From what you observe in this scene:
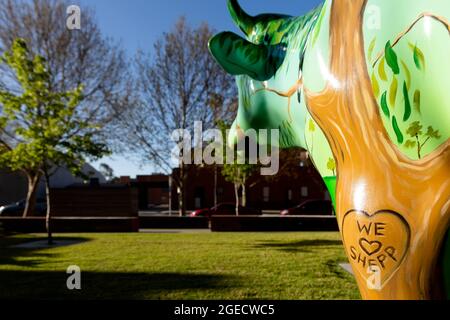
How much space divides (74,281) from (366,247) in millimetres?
6017

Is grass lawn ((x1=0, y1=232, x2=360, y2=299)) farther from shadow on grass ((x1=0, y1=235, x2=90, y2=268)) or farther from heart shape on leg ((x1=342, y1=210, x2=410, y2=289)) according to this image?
heart shape on leg ((x1=342, y1=210, x2=410, y2=289))

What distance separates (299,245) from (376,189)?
33.5 feet

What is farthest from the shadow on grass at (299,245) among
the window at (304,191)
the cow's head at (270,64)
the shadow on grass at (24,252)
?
the window at (304,191)

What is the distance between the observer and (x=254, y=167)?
2302cm

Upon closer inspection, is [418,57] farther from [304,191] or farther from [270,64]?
[304,191]

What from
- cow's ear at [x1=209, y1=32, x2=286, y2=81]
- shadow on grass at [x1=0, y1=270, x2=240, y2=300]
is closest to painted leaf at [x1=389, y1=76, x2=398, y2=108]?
cow's ear at [x1=209, y1=32, x2=286, y2=81]

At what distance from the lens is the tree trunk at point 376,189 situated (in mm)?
1684

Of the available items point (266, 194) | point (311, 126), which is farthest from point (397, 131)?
point (266, 194)

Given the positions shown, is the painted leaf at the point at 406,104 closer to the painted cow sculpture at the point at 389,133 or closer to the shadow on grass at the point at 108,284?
the painted cow sculpture at the point at 389,133

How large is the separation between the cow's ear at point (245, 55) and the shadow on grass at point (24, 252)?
7743 mm

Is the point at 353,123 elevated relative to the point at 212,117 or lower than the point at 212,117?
lower

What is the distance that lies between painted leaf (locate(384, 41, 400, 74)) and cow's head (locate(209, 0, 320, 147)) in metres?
0.82
